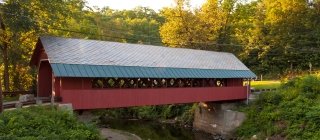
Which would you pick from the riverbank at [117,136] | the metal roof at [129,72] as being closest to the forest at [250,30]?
the metal roof at [129,72]

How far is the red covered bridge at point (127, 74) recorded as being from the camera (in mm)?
20500

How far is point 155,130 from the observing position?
3269 centimetres

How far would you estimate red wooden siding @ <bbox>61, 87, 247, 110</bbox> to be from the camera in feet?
67.2

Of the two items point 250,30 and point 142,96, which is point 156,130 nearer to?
point 142,96

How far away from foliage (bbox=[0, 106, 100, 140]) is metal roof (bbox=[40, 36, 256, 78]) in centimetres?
259

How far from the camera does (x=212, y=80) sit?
29422 millimetres

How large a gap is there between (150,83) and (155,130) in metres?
8.87

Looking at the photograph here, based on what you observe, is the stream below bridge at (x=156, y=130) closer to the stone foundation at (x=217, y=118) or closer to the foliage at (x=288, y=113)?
the stone foundation at (x=217, y=118)

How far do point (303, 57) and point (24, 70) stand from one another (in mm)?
35342

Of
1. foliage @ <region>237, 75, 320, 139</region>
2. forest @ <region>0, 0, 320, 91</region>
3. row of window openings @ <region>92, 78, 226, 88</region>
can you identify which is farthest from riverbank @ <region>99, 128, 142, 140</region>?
forest @ <region>0, 0, 320, 91</region>

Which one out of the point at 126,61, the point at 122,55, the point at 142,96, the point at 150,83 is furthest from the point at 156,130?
the point at 126,61

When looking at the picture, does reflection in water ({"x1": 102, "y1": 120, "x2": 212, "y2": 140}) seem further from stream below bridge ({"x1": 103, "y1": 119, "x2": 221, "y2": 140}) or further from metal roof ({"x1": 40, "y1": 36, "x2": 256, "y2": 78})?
metal roof ({"x1": 40, "y1": 36, "x2": 256, "y2": 78})

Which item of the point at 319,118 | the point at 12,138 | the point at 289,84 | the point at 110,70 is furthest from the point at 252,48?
the point at 12,138

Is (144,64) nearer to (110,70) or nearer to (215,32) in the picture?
(110,70)
